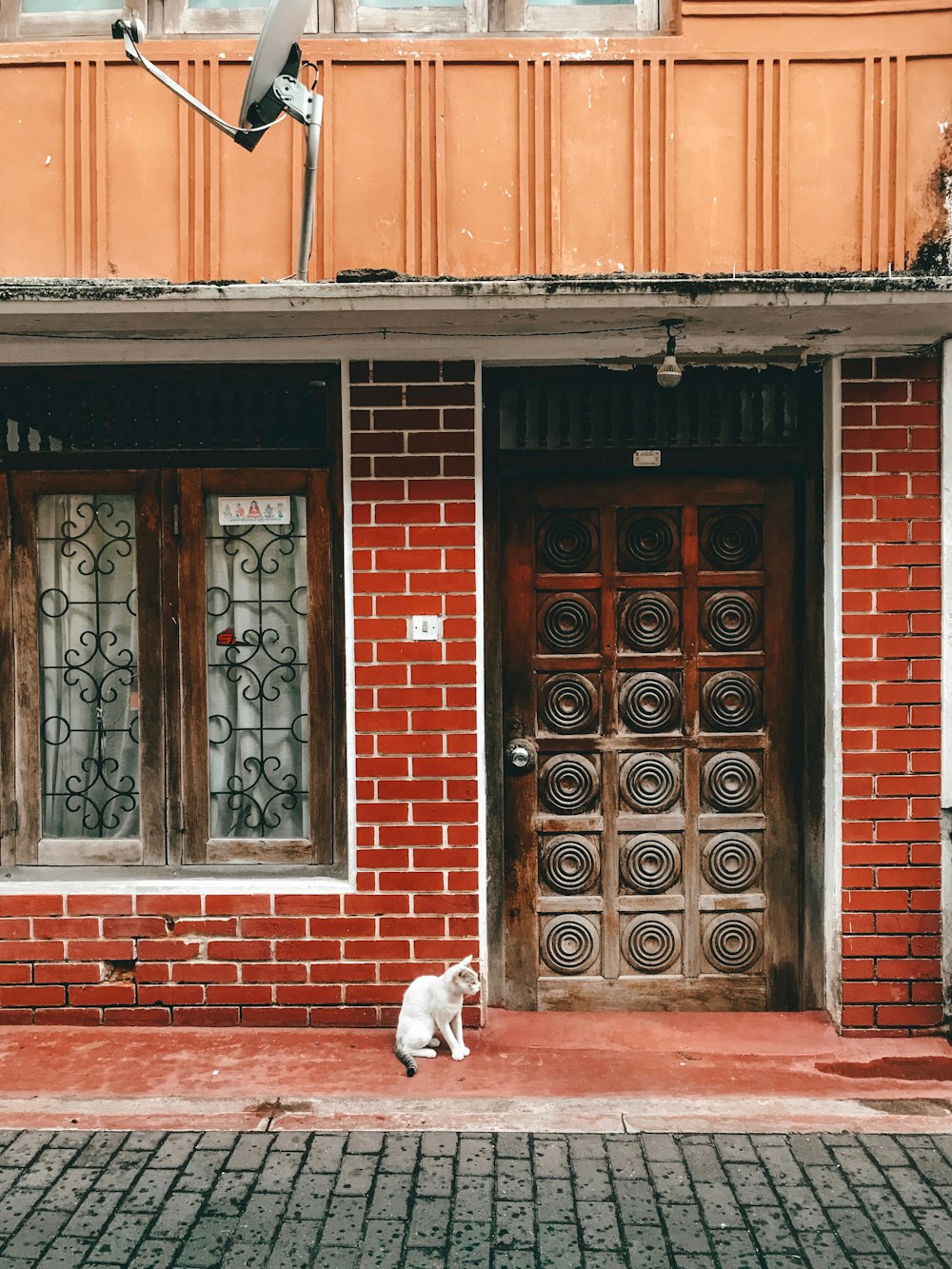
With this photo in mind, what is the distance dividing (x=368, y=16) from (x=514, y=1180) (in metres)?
5.06

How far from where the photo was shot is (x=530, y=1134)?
4039 mm

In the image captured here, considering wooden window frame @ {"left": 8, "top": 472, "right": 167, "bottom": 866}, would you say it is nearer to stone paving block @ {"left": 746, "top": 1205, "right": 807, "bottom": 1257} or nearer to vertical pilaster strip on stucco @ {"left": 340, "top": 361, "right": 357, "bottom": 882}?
vertical pilaster strip on stucco @ {"left": 340, "top": 361, "right": 357, "bottom": 882}

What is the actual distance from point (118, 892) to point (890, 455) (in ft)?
13.7

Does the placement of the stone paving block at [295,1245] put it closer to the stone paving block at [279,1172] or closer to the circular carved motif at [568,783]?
the stone paving block at [279,1172]

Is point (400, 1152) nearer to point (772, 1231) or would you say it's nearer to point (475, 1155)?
point (475, 1155)

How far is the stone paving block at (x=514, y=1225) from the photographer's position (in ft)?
11.2

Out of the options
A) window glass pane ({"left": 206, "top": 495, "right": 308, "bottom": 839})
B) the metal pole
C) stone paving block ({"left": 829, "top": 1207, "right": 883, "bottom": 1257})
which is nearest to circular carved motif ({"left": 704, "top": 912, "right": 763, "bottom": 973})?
stone paving block ({"left": 829, "top": 1207, "right": 883, "bottom": 1257})

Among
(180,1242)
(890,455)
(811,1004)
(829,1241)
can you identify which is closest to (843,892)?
(811,1004)

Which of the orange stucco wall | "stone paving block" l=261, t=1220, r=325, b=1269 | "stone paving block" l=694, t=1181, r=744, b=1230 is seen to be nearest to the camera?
"stone paving block" l=261, t=1220, r=325, b=1269

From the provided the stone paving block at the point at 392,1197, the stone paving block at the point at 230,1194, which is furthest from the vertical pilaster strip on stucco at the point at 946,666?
the stone paving block at the point at 230,1194

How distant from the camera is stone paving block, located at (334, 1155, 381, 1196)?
145 inches

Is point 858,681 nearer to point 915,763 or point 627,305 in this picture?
point 915,763

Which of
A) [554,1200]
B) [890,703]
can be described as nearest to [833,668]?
[890,703]

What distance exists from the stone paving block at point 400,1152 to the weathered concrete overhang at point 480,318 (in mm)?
3281
